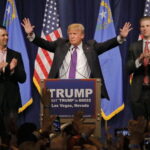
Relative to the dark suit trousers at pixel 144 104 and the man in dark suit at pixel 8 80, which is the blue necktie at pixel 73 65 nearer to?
the man in dark suit at pixel 8 80

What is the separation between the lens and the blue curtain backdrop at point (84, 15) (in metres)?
7.05

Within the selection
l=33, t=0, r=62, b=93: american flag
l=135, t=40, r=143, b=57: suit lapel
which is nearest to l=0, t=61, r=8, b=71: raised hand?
l=135, t=40, r=143, b=57: suit lapel

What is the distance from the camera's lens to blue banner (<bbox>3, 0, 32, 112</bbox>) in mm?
7137

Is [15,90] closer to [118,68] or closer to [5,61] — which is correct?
[5,61]

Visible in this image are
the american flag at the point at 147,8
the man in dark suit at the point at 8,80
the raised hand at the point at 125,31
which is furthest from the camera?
the american flag at the point at 147,8

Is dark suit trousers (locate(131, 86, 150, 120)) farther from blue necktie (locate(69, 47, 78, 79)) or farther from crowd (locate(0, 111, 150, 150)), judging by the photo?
crowd (locate(0, 111, 150, 150))

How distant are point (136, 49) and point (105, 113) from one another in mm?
2467

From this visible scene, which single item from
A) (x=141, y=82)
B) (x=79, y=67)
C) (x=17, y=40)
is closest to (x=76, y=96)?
A: (x=79, y=67)

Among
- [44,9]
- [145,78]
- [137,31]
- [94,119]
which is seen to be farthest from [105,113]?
[94,119]

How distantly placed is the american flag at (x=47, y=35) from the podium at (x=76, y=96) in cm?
293

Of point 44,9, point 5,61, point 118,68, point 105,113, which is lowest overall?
point 105,113

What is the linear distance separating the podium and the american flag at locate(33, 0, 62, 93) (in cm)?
293

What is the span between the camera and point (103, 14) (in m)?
7.07

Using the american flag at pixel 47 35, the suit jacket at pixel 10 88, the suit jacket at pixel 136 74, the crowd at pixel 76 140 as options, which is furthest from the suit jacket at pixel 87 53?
the crowd at pixel 76 140
